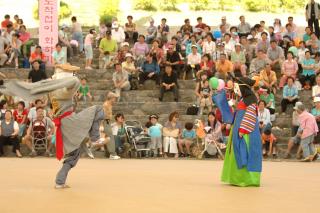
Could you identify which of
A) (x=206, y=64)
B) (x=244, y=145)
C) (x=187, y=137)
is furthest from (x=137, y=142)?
(x=244, y=145)

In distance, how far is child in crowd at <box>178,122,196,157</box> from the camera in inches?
819

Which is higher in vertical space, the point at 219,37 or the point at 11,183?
the point at 219,37

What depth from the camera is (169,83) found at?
77.0 ft

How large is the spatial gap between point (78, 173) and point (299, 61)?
1082 centimetres

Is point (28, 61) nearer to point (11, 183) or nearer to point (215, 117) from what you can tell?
point (215, 117)

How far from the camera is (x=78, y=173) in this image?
50.0 feet

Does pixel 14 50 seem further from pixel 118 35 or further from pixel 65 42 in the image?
pixel 118 35

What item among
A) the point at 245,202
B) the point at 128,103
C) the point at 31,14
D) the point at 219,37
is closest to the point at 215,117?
the point at 128,103

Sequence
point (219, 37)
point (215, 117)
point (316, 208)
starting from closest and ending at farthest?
1. point (316, 208)
2. point (215, 117)
3. point (219, 37)

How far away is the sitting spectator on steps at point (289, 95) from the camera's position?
73.2 ft

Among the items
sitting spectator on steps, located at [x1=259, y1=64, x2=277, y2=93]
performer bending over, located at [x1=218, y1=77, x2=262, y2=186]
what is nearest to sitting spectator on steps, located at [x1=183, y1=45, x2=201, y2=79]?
sitting spectator on steps, located at [x1=259, y1=64, x2=277, y2=93]

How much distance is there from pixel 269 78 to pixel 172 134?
3716 millimetres

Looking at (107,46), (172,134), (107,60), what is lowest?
(172,134)

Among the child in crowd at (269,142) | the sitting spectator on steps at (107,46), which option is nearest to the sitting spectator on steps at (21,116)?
the sitting spectator on steps at (107,46)
